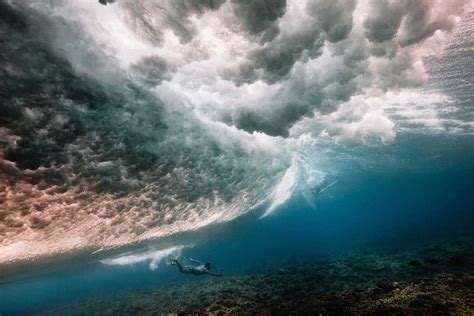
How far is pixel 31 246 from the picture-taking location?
1770cm

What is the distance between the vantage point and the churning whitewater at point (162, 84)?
645 centimetres

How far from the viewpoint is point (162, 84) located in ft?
31.9

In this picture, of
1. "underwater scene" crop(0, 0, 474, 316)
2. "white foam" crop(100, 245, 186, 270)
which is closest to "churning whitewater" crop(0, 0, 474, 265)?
"underwater scene" crop(0, 0, 474, 316)

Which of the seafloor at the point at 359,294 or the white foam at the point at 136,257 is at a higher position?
the white foam at the point at 136,257

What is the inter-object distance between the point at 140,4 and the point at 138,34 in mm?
805

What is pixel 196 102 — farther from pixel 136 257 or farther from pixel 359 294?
pixel 136 257

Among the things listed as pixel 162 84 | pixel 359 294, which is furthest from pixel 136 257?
pixel 162 84

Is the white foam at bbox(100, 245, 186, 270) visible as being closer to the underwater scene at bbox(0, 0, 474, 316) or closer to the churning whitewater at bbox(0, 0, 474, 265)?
the underwater scene at bbox(0, 0, 474, 316)

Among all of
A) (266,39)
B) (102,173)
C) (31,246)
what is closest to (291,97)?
(266,39)

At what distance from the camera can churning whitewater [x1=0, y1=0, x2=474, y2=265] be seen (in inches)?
254

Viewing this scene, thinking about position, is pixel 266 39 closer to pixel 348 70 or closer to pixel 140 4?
pixel 140 4

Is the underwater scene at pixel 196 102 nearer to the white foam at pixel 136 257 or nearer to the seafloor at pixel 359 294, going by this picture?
the seafloor at pixel 359 294

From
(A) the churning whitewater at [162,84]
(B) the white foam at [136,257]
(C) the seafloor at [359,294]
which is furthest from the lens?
(B) the white foam at [136,257]

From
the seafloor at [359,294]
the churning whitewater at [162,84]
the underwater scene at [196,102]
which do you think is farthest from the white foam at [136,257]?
the churning whitewater at [162,84]
